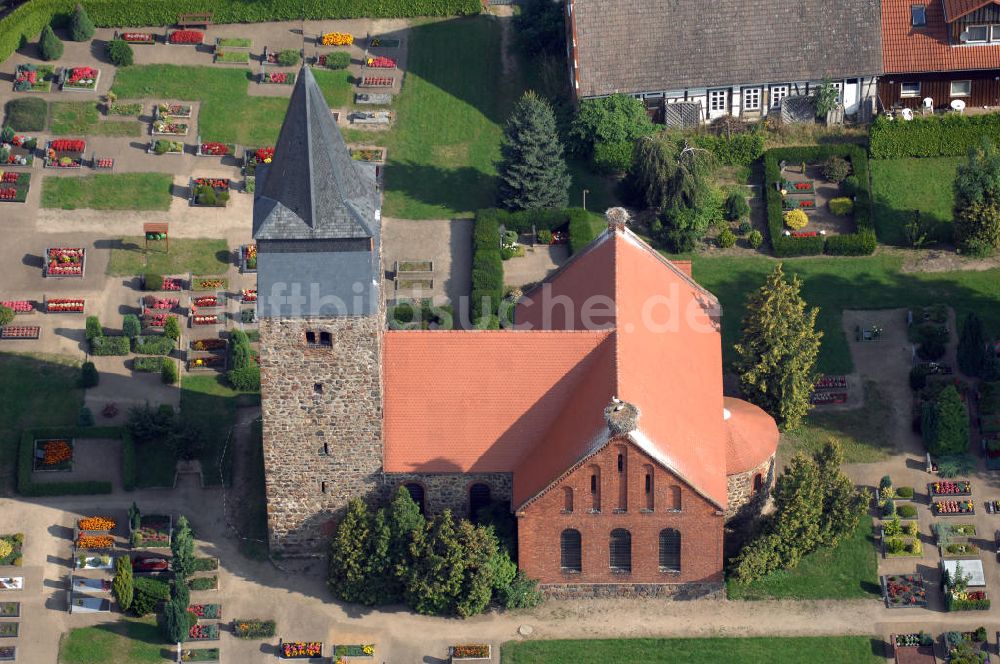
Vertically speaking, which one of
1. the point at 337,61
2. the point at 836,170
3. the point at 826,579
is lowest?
the point at 826,579

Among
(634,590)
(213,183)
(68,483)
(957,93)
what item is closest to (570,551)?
(634,590)

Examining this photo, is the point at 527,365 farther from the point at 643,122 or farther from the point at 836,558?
the point at 643,122

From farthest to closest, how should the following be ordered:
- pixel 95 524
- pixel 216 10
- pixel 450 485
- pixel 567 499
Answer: pixel 216 10 → pixel 95 524 → pixel 450 485 → pixel 567 499

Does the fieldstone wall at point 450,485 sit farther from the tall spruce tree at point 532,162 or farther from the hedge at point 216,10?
the hedge at point 216,10

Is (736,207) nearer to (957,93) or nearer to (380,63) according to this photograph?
(957,93)

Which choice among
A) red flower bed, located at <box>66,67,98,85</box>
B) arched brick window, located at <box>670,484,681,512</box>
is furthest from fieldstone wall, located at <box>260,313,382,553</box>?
red flower bed, located at <box>66,67,98,85</box>

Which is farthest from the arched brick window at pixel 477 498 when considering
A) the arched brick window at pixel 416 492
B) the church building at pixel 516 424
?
the arched brick window at pixel 416 492

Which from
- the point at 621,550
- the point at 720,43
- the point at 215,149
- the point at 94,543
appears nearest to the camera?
the point at 621,550

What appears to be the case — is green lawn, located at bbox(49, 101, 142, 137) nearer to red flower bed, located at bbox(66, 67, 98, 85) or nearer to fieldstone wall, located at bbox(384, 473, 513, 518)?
red flower bed, located at bbox(66, 67, 98, 85)
